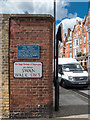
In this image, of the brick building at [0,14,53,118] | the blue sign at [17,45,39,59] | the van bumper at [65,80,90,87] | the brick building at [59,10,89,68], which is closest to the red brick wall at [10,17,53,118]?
the brick building at [0,14,53,118]

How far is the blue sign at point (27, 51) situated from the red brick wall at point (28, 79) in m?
0.10

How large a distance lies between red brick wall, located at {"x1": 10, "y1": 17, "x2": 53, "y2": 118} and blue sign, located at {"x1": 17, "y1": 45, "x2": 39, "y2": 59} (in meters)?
0.10

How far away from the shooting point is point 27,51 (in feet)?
14.9

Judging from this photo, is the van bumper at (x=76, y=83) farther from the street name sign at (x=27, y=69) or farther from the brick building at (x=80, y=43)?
the brick building at (x=80, y=43)

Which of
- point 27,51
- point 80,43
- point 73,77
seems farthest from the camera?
point 80,43

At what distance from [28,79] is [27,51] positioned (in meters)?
0.89

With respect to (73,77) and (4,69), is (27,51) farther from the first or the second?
(73,77)

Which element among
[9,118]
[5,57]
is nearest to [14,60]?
[5,57]

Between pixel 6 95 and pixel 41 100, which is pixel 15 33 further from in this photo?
pixel 41 100

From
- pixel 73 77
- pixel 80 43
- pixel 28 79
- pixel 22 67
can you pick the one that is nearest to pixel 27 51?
pixel 22 67

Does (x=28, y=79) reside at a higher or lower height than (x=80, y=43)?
lower

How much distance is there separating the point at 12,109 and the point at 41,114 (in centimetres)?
94

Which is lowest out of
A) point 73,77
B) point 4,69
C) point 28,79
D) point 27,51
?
point 73,77

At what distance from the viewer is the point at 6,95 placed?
4.53 m
